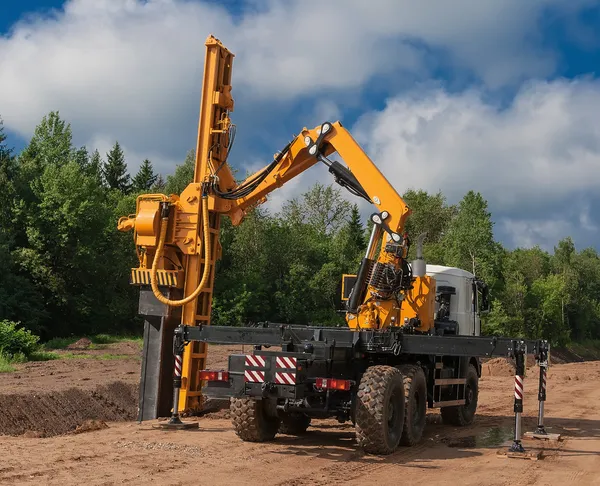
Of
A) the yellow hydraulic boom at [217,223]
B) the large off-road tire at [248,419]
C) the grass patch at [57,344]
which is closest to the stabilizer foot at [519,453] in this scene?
the yellow hydraulic boom at [217,223]

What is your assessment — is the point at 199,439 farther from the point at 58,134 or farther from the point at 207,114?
the point at 58,134

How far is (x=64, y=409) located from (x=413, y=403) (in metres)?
8.68

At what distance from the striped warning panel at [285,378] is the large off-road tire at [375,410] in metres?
1.06

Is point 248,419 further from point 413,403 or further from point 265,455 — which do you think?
point 413,403

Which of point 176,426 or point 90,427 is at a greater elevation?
point 176,426

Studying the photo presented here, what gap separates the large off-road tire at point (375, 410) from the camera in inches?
440

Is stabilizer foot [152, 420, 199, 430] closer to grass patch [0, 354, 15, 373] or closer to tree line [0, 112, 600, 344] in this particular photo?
grass patch [0, 354, 15, 373]

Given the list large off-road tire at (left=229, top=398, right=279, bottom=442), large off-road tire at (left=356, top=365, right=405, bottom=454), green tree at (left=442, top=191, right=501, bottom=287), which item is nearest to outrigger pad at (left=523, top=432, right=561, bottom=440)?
large off-road tire at (left=356, top=365, right=405, bottom=454)

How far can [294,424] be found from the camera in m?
13.5

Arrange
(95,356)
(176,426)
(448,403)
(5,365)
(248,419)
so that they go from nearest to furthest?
(248,419)
(176,426)
(448,403)
(5,365)
(95,356)

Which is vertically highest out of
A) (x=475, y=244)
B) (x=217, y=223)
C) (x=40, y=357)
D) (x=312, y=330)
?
(x=475, y=244)

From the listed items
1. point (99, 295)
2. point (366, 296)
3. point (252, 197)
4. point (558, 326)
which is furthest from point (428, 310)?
point (558, 326)

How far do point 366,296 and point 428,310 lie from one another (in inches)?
62.5

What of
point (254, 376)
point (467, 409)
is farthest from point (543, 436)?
point (254, 376)
